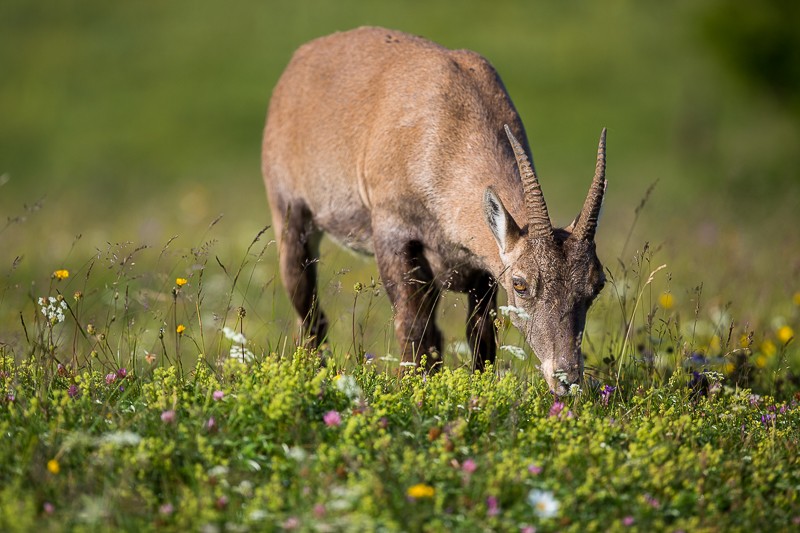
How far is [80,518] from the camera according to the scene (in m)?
3.59

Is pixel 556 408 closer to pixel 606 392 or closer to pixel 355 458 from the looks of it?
pixel 606 392

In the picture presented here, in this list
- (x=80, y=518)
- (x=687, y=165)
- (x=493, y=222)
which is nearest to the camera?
(x=80, y=518)

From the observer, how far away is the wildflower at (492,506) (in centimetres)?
367

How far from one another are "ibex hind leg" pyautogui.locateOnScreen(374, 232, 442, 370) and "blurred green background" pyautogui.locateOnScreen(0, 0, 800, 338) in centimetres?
316

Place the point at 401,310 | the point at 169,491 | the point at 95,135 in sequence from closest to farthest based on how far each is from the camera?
1. the point at 169,491
2. the point at 401,310
3. the point at 95,135

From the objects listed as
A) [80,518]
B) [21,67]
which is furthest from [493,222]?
[21,67]

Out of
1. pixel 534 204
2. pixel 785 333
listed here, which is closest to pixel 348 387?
pixel 534 204

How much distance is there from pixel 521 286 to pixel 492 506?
2157 mm

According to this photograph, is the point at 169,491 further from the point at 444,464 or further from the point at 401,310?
the point at 401,310

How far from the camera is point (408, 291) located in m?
6.72

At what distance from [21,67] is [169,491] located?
43.4 m

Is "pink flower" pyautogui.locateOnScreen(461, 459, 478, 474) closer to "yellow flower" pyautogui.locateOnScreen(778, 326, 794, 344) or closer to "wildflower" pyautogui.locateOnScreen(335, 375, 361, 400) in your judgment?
"wildflower" pyautogui.locateOnScreen(335, 375, 361, 400)

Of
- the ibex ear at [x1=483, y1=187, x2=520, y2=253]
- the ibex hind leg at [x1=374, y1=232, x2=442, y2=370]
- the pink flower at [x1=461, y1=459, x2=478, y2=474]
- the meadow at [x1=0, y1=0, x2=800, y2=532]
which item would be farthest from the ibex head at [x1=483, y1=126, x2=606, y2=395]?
the pink flower at [x1=461, y1=459, x2=478, y2=474]

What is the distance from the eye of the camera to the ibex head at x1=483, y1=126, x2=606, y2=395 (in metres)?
5.56
